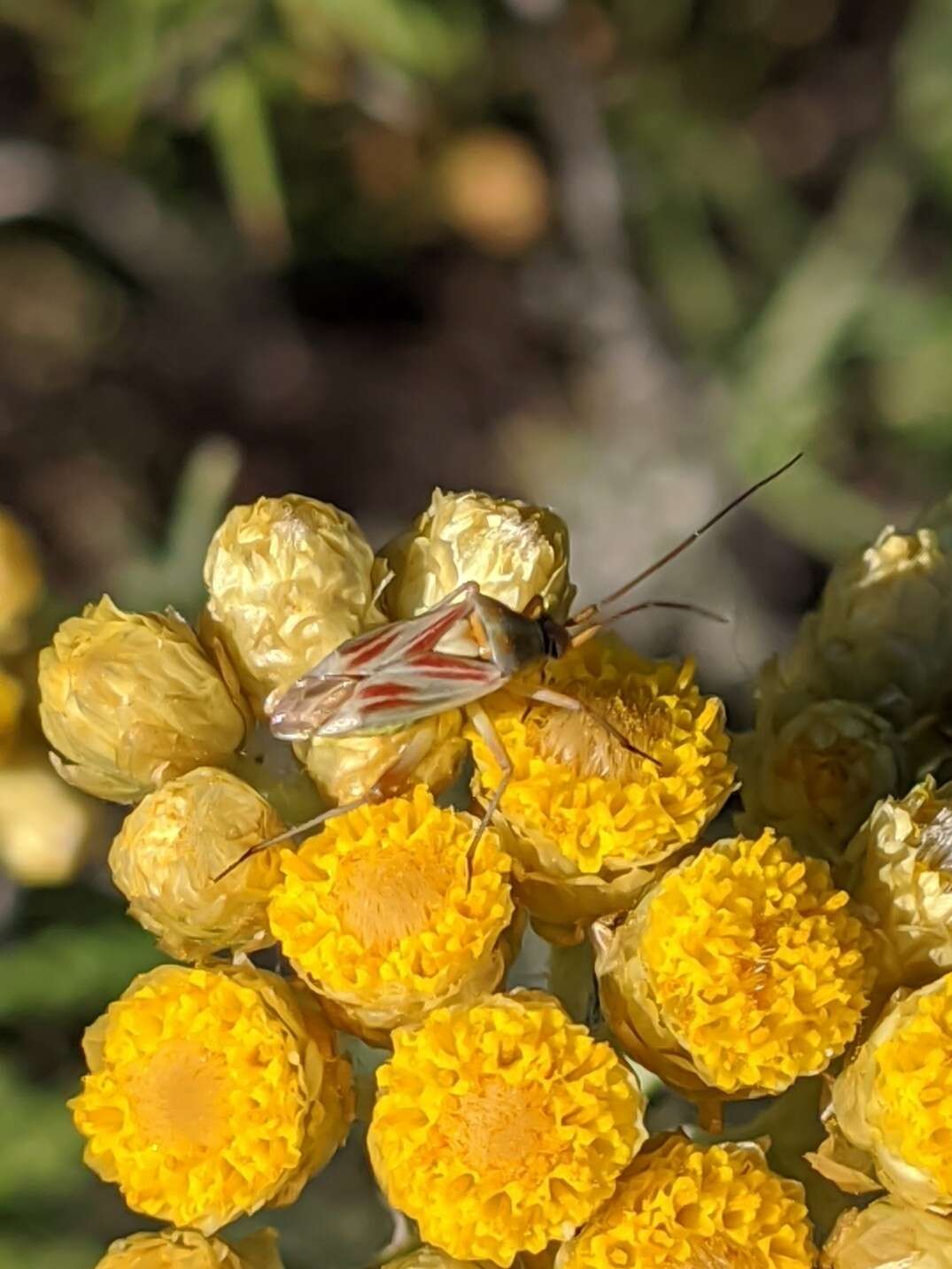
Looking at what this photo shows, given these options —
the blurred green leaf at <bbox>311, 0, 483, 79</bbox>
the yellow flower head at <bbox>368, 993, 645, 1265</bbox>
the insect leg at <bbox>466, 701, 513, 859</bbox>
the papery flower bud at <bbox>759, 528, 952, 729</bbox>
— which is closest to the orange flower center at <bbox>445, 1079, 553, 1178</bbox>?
the yellow flower head at <bbox>368, 993, 645, 1265</bbox>

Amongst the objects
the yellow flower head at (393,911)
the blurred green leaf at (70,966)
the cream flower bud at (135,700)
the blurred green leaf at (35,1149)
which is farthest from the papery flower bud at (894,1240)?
the blurred green leaf at (35,1149)

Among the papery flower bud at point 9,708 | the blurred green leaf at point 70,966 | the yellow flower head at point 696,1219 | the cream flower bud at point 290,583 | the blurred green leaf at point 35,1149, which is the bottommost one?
the blurred green leaf at point 35,1149

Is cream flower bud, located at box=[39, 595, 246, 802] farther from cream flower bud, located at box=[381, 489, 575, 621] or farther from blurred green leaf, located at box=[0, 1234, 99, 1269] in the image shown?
blurred green leaf, located at box=[0, 1234, 99, 1269]

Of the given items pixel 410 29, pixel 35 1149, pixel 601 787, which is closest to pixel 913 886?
pixel 601 787

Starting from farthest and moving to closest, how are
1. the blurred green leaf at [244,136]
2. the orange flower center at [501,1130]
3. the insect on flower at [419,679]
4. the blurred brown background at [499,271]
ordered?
the blurred brown background at [499,271] < the blurred green leaf at [244,136] < the insect on flower at [419,679] < the orange flower center at [501,1130]

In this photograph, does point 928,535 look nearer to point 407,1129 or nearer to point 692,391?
point 407,1129

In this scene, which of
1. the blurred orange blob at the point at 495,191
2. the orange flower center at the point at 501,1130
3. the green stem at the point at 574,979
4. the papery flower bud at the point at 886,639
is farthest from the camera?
the blurred orange blob at the point at 495,191

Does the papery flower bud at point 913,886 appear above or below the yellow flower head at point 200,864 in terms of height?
below

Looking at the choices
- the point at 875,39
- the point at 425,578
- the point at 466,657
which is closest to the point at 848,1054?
the point at 466,657

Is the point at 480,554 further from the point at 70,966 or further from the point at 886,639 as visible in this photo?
the point at 70,966

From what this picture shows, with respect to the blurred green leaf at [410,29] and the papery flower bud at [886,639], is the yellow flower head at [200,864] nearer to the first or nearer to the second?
the papery flower bud at [886,639]
